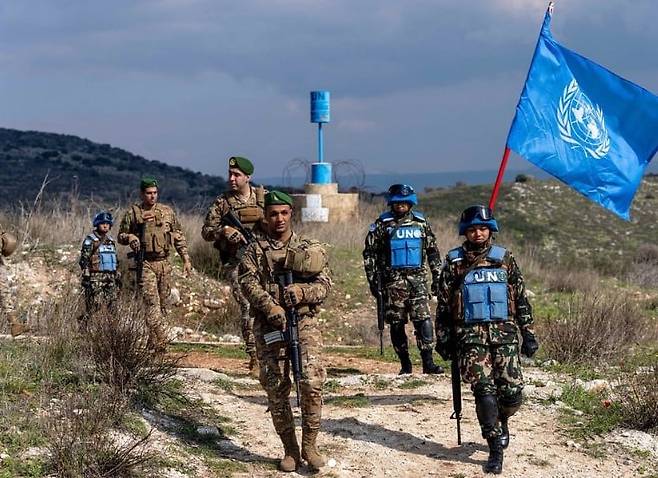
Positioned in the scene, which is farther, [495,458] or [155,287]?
[155,287]

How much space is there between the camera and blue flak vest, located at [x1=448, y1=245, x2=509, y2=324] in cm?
631

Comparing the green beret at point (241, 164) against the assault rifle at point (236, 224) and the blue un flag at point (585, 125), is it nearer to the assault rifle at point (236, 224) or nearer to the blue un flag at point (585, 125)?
the assault rifle at point (236, 224)

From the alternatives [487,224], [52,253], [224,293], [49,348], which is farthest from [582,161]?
[52,253]

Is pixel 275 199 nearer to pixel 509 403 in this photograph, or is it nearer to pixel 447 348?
pixel 447 348

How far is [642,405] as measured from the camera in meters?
7.66

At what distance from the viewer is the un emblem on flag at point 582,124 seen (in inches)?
314

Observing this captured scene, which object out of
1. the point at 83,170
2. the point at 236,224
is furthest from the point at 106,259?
the point at 83,170

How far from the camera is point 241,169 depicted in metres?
8.57

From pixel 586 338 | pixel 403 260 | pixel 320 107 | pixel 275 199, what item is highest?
pixel 320 107

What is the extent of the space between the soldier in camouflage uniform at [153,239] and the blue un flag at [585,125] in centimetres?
381

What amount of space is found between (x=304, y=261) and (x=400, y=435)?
1.96 meters

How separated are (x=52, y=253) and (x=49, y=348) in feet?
26.7

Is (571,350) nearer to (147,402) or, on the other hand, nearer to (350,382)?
(350,382)

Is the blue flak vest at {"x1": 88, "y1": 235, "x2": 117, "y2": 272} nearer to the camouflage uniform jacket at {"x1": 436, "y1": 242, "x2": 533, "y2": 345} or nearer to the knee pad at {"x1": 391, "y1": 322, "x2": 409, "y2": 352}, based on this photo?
the knee pad at {"x1": 391, "y1": 322, "x2": 409, "y2": 352}
